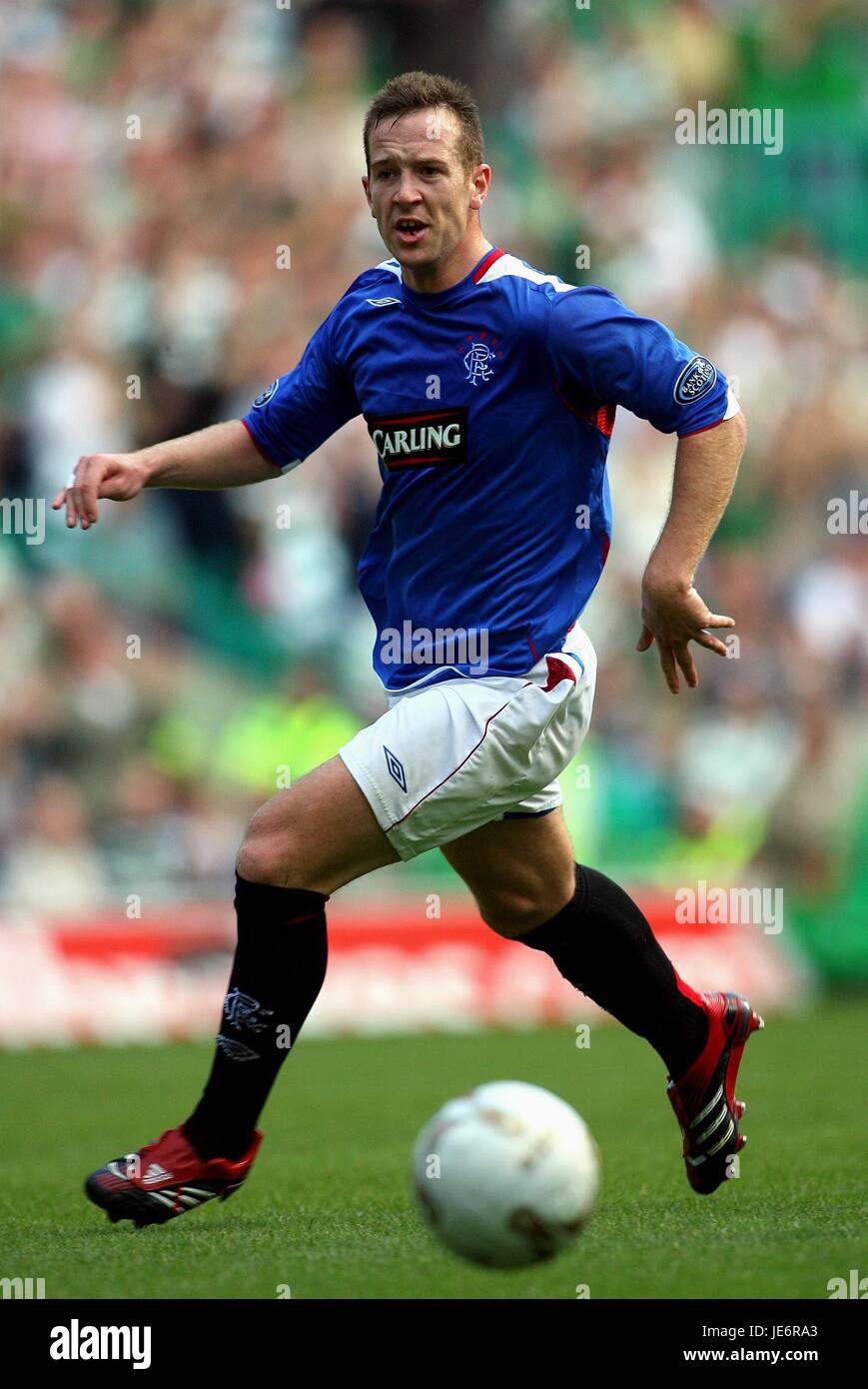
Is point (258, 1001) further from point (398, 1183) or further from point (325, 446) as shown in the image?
point (325, 446)

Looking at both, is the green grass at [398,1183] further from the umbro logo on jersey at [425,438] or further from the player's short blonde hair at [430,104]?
the player's short blonde hair at [430,104]

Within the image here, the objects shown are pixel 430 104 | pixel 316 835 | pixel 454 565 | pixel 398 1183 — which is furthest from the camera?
pixel 398 1183

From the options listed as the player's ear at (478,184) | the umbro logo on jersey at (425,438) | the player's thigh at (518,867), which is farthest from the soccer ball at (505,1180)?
the player's ear at (478,184)

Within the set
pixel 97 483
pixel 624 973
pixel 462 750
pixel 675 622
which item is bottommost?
pixel 624 973

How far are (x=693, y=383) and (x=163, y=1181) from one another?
7.41 feet

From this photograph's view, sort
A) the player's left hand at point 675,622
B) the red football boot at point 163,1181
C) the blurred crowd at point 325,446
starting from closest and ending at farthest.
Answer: the player's left hand at point 675,622 → the red football boot at point 163,1181 → the blurred crowd at point 325,446


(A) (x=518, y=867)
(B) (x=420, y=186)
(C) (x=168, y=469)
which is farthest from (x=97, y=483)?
(A) (x=518, y=867)

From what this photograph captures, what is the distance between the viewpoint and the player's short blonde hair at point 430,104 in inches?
183

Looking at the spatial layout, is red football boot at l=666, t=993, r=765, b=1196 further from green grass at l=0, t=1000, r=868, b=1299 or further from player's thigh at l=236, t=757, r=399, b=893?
player's thigh at l=236, t=757, r=399, b=893

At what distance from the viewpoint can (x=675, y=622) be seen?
4.43 metres

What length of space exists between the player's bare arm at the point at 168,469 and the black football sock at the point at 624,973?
55.3 inches

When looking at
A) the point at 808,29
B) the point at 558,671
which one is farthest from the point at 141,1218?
the point at 808,29

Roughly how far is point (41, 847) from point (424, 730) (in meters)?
7.89

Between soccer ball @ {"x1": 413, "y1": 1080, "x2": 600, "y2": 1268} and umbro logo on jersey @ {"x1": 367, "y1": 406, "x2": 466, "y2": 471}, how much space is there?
1570 mm
